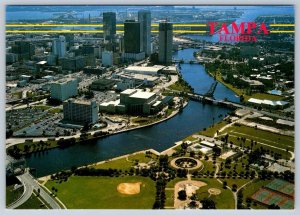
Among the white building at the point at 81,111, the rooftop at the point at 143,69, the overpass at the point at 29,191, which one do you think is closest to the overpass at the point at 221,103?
the rooftop at the point at 143,69

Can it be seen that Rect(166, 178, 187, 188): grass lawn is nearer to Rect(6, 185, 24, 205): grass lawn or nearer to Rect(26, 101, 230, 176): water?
Rect(26, 101, 230, 176): water

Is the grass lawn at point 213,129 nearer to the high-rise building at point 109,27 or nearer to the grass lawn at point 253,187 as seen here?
the grass lawn at point 253,187

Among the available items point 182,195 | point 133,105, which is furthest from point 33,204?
point 133,105

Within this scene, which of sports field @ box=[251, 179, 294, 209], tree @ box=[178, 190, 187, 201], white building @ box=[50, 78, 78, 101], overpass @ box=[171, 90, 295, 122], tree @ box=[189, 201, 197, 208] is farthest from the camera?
white building @ box=[50, 78, 78, 101]

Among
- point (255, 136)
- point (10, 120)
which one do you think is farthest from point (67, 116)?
point (255, 136)

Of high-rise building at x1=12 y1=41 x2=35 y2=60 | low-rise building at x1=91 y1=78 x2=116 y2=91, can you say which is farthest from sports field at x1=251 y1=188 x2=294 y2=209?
high-rise building at x1=12 y1=41 x2=35 y2=60

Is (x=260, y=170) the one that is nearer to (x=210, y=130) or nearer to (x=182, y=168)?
(x=182, y=168)

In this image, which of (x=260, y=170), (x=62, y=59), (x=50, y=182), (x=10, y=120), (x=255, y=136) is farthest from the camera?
(x=62, y=59)
